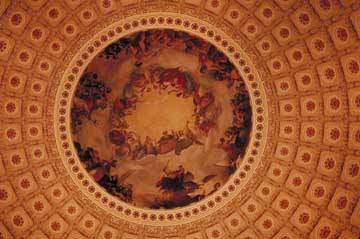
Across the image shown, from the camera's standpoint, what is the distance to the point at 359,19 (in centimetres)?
1658

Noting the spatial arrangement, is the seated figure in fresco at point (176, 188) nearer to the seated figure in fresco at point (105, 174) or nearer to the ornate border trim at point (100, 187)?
the ornate border trim at point (100, 187)

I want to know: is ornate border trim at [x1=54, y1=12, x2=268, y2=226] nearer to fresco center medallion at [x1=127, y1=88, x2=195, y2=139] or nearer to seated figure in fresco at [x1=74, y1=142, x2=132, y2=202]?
seated figure in fresco at [x1=74, y1=142, x2=132, y2=202]

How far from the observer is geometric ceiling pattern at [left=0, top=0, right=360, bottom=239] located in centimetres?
1784

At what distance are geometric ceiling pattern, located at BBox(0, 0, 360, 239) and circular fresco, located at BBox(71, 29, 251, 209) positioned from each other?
1.86 feet

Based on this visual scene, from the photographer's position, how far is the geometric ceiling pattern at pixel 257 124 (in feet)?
58.5

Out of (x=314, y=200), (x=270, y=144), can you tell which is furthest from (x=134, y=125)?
(x=314, y=200)

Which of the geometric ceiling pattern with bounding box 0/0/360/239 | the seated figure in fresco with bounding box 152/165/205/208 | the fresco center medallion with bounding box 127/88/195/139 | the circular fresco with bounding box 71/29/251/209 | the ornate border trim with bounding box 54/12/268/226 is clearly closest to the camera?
the geometric ceiling pattern with bounding box 0/0/360/239

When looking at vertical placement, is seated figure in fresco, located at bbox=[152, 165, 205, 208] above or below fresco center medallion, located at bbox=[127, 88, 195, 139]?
below

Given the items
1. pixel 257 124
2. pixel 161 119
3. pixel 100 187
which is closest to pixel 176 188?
pixel 161 119

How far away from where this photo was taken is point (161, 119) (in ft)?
67.2

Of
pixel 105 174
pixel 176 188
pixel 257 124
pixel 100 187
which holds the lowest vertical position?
pixel 100 187

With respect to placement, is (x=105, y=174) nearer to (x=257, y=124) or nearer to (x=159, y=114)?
(x=159, y=114)

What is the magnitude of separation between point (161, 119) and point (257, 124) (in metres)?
3.35

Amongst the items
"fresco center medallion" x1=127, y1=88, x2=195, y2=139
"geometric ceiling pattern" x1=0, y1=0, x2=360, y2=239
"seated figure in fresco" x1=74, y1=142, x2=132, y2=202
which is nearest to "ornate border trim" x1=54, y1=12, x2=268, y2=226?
"geometric ceiling pattern" x1=0, y1=0, x2=360, y2=239
